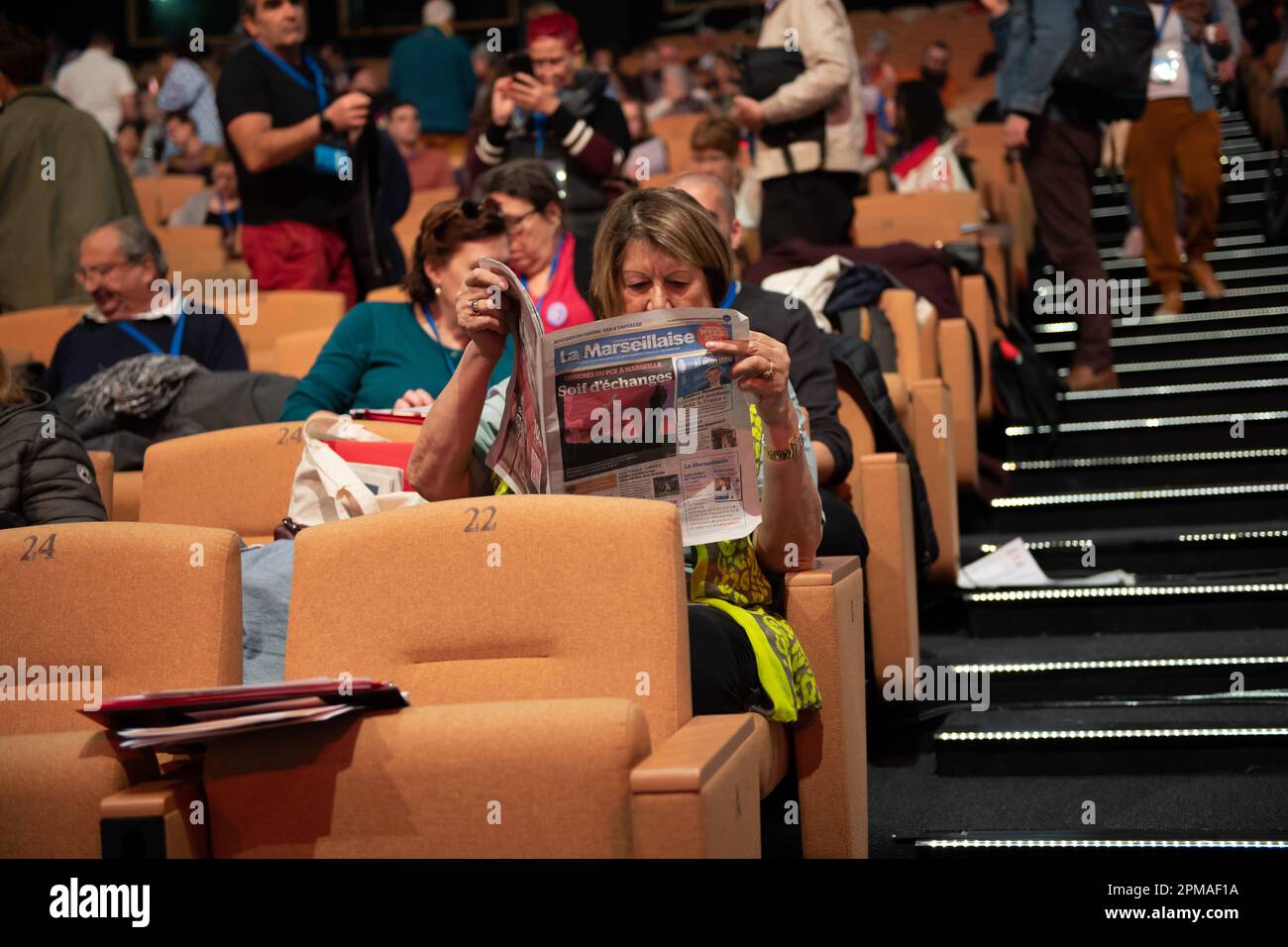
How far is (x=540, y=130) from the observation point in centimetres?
495

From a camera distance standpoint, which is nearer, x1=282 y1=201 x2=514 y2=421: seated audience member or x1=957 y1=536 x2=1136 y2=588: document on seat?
x1=282 y1=201 x2=514 y2=421: seated audience member

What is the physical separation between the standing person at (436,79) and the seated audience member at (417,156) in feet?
0.20

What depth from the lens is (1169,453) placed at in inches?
182

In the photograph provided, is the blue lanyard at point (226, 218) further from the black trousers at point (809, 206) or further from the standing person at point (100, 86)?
the black trousers at point (809, 206)

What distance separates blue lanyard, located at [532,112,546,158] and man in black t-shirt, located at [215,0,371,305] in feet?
2.00

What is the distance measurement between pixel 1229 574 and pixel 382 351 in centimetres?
233

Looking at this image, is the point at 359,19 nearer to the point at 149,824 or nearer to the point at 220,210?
the point at 220,210

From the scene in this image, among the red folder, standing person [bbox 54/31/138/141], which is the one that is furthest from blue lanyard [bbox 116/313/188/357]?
standing person [bbox 54/31/138/141]

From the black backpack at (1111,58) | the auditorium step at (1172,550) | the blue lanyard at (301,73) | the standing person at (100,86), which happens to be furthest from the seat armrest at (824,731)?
the standing person at (100,86)

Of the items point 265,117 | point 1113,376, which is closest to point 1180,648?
point 1113,376

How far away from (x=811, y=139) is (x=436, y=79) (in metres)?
3.85

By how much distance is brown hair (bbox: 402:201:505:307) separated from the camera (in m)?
3.38

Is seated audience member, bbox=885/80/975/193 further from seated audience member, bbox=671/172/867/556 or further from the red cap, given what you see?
seated audience member, bbox=671/172/867/556
